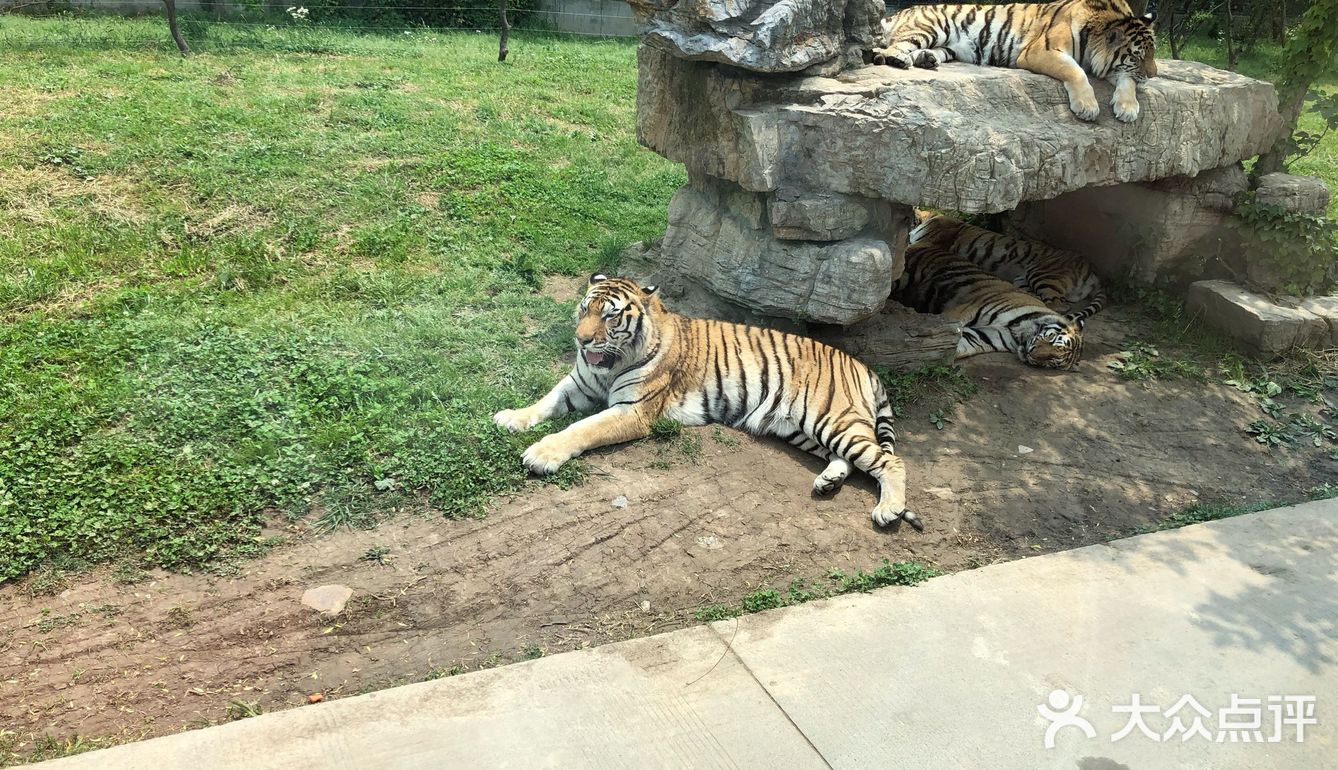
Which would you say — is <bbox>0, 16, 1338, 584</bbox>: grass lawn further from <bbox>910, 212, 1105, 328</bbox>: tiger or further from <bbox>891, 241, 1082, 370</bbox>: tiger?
<bbox>910, 212, 1105, 328</bbox>: tiger

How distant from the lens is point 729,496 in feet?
15.2

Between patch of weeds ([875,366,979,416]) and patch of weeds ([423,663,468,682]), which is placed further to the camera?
patch of weeds ([875,366,979,416])

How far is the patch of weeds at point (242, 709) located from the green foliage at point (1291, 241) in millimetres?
6831

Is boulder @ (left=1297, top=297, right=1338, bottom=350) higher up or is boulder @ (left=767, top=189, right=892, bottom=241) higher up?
boulder @ (left=767, top=189, right=892, bottom=241)

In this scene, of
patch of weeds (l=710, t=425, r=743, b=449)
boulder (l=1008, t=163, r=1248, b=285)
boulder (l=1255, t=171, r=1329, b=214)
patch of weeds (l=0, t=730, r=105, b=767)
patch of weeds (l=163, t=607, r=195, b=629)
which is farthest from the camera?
boulder (l=1008, t=163, r=1248, b=285)

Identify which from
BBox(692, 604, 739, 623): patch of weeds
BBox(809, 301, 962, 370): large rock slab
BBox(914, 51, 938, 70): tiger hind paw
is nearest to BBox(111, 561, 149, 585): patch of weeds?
BBox(692, 604, 739, 623): patch of weeds

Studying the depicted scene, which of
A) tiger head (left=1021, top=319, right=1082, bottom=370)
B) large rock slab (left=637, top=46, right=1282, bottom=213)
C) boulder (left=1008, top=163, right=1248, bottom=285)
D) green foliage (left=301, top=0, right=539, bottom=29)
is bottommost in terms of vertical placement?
tiger head (left=1021, top=319, right=1082, bottom=370)

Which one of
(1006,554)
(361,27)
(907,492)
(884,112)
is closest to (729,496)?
(907,492)

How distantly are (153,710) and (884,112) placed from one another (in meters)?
4.38

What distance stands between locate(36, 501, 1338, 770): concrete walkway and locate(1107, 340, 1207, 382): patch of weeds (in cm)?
221

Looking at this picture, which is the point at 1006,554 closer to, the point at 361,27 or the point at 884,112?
the point at 884,112

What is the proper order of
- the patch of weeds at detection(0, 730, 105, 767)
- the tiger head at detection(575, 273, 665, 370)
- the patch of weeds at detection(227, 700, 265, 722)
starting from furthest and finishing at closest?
the tiger head at detection(575, 273, 665, 370) < the patch of weeds at detection(227, 700, 265, 722) < the patch of weeds at detection(0, 730, 105, 767)

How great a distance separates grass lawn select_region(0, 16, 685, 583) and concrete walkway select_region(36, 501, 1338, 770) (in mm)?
1184

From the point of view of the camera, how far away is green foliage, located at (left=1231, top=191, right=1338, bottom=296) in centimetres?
639
